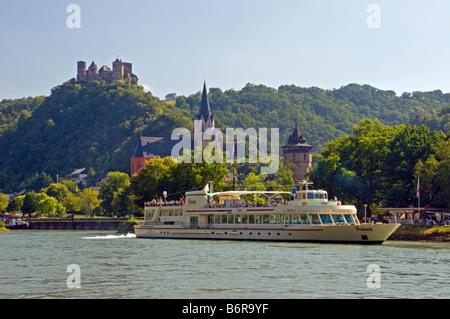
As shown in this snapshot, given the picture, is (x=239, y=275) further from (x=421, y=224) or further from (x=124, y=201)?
(x=124, y=201)

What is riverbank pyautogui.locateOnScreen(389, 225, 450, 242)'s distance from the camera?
219 feet

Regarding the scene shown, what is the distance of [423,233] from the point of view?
6825cm

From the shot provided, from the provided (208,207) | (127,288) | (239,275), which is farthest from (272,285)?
(208,207)

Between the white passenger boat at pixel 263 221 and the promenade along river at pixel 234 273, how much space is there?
16.8 feet

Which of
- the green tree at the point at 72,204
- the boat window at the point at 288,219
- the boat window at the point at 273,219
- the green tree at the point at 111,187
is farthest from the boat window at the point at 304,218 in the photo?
the green tree at the point at 72,204

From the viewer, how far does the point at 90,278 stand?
120ft

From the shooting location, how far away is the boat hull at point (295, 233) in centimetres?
5984

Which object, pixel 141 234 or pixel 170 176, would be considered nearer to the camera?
pixel 141 234

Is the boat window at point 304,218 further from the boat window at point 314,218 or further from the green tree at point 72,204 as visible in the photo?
the green tree at point 72,204

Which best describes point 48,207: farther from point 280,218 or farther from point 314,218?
point 314,218

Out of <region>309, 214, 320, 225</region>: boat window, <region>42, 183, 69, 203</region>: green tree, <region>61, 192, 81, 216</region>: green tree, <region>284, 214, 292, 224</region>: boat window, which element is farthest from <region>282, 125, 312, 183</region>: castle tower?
<region>309, 214, 320, 225</region>: boat window

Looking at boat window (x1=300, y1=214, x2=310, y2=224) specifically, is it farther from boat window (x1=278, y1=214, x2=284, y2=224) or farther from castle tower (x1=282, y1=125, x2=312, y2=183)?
castle tower (x1=282, y1=125, x2=312, y2=183)

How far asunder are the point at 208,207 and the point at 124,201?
6693cm

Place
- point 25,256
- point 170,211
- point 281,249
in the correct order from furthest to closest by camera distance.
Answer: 1. point 170,211
2. point 281,249
3. point 25,256
